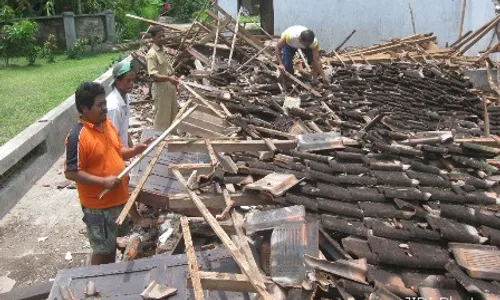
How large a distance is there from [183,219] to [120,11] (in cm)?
2129

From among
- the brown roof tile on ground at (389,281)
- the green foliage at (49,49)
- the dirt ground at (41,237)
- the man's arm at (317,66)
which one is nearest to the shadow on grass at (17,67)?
the green foliage at (49,49)

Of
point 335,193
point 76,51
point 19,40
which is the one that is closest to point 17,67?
point 19,40

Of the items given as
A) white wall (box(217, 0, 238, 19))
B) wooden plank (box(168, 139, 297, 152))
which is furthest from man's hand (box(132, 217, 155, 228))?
white wall (box(217, 0, 238, 19))

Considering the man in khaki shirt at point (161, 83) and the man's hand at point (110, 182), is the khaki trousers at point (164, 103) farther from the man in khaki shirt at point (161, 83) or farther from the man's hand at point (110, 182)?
the man's hand at point (110, 182)

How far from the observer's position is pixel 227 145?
4.85 meters

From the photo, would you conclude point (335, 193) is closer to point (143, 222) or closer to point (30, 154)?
point (143, 222)

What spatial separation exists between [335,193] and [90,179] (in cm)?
201

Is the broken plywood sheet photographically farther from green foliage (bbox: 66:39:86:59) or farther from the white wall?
green foliage (bbox: 66:39:86:59)

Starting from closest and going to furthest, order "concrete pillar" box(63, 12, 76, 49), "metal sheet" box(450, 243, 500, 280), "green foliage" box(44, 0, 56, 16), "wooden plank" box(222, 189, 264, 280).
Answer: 1. "metal sheet" box(450, 243, 500, 280)
2. "wooden plank" box(222, 189, 264, 280)
3. "concrete pillar" box(63, 12, 76, 49)
4. "green foliage" box(44, 0, 56, 16)

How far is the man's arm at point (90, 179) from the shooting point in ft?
11.8

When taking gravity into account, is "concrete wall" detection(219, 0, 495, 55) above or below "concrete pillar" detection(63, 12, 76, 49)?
above

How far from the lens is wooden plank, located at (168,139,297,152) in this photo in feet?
15.8

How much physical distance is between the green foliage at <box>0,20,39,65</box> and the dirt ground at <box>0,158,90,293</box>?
37.1 ft

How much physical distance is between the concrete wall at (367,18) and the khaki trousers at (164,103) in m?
10.2
